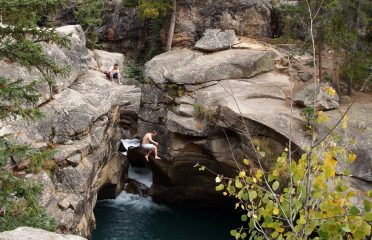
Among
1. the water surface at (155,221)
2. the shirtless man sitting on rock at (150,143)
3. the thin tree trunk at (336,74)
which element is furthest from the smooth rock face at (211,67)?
the water surface at (155,221)

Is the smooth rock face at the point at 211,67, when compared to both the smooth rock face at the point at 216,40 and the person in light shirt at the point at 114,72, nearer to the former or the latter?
the smooth rock face at the point at 216,40

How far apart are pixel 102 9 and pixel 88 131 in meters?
18.0

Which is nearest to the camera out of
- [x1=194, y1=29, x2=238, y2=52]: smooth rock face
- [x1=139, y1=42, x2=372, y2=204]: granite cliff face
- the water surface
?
[x1=139, y1=42, x2=372, y2=204]: granite cliff face

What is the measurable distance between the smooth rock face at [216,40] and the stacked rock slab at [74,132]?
19.9ft

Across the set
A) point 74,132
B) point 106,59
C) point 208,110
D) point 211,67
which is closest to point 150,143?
point 208,110

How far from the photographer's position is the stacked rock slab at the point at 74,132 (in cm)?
1702

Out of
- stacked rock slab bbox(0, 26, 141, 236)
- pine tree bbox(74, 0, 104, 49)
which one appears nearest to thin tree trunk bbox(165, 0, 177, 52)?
pine tree bbox(74, 0, 104, 49)

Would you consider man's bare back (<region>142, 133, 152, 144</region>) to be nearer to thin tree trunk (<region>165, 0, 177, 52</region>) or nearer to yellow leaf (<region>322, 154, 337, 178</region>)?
thin tree trunk (<region>165, 0, 177, 52</region>)

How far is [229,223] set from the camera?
85.1 feet

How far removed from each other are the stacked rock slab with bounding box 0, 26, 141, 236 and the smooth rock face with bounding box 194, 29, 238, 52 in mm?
6066

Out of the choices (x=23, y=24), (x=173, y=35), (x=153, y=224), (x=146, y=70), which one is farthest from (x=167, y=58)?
(x=23, y=24)

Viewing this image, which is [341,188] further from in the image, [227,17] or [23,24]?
[227,17]

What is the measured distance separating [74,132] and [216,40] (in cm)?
1166

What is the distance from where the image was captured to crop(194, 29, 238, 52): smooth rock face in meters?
26.4
